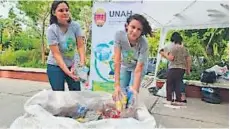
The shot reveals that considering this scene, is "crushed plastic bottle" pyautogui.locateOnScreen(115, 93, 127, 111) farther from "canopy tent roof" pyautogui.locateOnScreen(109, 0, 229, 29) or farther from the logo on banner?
"canopy tent roof" pyautogui.locateOnScreen(109, 0, 229, 29)

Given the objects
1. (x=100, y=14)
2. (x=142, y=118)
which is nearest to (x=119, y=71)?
(x=142, y=118)

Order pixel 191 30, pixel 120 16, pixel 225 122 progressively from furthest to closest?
pixel 191 30 → pixel 120 16 → pixel 225 122

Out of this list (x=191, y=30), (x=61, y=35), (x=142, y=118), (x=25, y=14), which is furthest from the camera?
(x=25, y=14)

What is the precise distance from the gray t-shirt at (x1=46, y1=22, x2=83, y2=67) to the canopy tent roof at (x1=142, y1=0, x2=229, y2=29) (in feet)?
6.84

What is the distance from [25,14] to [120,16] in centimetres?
385

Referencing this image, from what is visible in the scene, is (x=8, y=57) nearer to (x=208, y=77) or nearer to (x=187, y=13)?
(x=187, y=13)

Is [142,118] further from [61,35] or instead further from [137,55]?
[61,35]

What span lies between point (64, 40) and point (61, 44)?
5 centimetres

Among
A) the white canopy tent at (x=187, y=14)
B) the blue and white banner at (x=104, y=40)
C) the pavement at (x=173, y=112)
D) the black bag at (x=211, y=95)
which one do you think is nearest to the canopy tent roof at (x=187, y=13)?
the white canopy tent at (x=187, y=14)

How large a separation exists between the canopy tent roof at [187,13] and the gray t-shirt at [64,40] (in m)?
2.08

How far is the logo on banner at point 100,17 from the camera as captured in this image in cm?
466

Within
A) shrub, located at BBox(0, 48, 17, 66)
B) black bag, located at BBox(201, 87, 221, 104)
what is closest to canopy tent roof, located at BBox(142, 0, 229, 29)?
black bag, located at BBox(201, 87, 221, 104)

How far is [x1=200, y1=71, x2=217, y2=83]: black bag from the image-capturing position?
17.3ft

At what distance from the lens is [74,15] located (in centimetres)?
702
